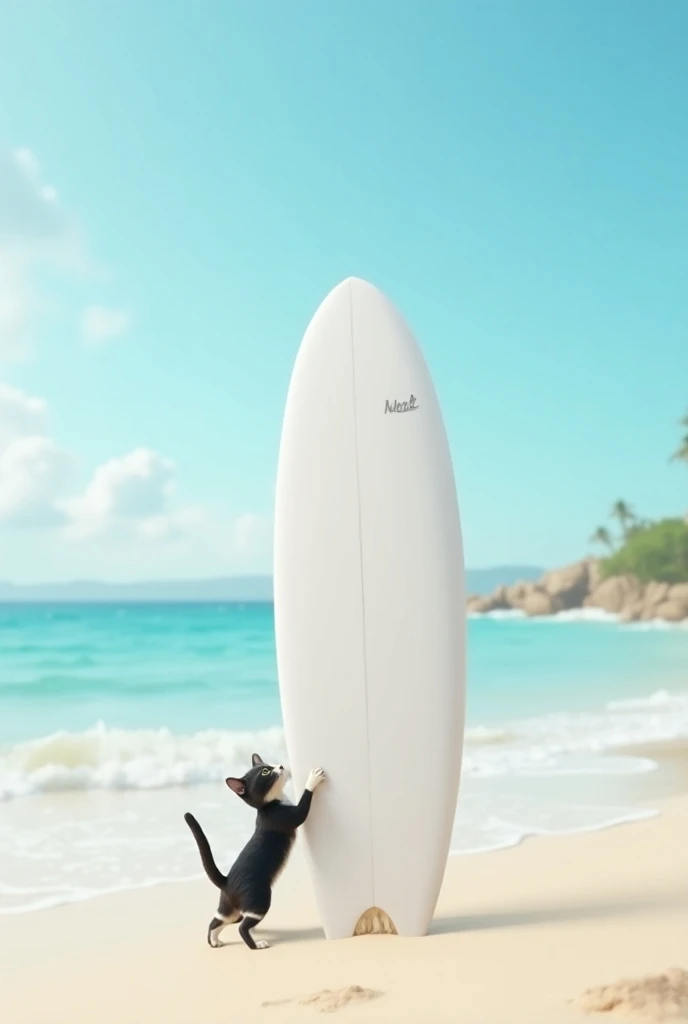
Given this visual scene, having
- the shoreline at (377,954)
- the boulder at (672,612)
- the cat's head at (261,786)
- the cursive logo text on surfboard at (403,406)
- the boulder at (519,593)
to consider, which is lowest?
the shoreline at (377,954)

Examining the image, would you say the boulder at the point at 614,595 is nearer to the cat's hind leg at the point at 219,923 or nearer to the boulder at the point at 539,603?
the boulder at the point at 539,603

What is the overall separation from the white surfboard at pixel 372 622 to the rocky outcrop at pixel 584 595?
14243 millimetres

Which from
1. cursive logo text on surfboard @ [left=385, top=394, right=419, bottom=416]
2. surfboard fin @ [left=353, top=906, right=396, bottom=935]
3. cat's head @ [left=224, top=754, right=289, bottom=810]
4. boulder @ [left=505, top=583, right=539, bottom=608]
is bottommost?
surfboard fin @ [left=353, top=906, right=396, bottom=935]

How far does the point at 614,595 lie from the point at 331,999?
51.5 ft

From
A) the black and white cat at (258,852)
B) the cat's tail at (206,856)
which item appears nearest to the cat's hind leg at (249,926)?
the black and white cat at (258,852)

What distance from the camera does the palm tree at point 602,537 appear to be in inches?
638

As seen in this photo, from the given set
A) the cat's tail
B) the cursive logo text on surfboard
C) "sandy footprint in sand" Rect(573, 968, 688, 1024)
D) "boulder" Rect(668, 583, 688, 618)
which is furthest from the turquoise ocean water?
the cursive logo text on surfboard

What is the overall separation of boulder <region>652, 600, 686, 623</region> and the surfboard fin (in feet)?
47.4

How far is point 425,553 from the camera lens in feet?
8.23

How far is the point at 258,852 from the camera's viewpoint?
8.25ft

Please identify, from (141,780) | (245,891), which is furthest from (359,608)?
(141,780)

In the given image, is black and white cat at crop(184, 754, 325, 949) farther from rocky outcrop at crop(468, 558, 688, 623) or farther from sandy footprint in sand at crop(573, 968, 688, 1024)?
rocky outcrop at crop(468, 558, 688, 623)

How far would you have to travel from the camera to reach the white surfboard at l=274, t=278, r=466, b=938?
2494mm

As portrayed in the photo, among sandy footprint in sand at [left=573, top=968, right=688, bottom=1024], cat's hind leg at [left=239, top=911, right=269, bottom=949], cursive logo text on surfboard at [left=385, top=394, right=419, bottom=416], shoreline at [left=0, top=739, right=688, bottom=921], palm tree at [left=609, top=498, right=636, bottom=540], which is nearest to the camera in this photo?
sandy footprint in sand at [left=573, top=968, right=688, bottom=1024]
